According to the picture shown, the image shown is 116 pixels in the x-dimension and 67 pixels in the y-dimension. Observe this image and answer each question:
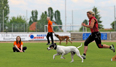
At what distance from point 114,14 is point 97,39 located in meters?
27.6

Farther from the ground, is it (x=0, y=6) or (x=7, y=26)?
(x=0, y=6)

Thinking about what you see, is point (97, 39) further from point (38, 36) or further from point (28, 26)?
point (28, 26)

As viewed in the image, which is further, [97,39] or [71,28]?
[71,28]

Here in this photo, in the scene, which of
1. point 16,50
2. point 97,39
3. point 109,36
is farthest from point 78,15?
point 97,39

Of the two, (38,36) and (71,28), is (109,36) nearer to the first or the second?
(71,28)

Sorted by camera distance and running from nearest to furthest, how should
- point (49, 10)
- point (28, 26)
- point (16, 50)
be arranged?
point (16, 50) < point (28, 26) < point (49, 10)

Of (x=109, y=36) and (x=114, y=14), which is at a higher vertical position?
(x=114, y=14)

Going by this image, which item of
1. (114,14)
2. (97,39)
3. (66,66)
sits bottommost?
(66,66)

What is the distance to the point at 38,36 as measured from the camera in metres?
30.8

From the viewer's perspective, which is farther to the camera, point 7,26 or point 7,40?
point 7,26

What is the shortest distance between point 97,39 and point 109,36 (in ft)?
78.9

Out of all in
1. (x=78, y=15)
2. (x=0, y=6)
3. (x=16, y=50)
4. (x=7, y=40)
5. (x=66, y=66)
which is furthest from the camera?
(x=0, y=6)

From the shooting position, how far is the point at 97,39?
983 centimetres

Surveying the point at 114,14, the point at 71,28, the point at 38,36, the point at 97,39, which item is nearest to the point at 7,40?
the point at 38,36
